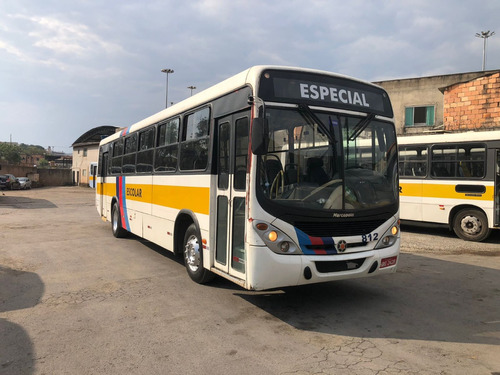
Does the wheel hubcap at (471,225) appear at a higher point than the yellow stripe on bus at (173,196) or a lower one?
lower

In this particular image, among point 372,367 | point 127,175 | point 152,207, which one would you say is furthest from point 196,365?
point 127,175

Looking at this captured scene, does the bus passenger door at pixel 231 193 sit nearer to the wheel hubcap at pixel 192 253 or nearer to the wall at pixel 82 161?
the wheel hubcap at pixel 192 253

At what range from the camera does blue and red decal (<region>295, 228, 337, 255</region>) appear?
15.1ft

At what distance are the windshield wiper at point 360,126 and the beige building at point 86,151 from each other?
50047mm

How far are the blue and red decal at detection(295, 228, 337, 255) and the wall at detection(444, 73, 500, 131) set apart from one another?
1820cm

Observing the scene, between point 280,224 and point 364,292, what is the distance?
2.39 metres

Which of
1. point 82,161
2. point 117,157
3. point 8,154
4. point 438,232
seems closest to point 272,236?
point 117,157

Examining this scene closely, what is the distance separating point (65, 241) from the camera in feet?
34.4

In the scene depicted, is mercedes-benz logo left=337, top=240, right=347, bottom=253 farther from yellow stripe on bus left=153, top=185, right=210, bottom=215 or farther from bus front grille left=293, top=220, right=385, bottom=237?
yellow stripe on bus left=153, top=185, right=210, bottom=215

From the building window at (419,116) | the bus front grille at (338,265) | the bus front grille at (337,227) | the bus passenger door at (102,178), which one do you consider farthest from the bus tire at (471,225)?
the building window at (419,116)

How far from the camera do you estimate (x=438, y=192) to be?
11.3 m

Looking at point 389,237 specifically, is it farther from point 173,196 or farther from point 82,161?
point 82,161

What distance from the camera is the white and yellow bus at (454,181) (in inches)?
404

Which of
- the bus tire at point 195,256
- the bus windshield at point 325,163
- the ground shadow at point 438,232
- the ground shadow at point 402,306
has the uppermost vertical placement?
the bus windshield at point 325,163
